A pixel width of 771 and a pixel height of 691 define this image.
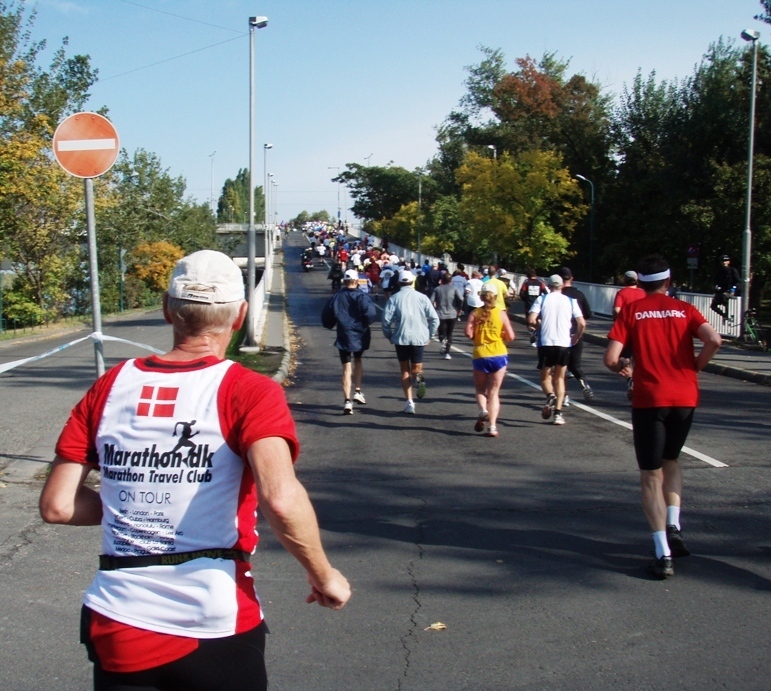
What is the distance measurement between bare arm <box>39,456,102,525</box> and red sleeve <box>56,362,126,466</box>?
0.03 m

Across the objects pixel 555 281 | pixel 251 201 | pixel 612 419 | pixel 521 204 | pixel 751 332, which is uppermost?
pixel 521 204

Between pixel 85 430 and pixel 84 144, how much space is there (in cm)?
613

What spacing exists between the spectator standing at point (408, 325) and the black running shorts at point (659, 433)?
6363 mm

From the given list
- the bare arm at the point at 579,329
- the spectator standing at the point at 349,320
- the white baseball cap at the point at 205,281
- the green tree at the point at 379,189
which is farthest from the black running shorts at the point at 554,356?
the green tree at the point at 379,189

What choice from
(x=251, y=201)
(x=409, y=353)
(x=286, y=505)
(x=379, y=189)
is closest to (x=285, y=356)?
(x=251, y=201)

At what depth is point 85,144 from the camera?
812 centimetres

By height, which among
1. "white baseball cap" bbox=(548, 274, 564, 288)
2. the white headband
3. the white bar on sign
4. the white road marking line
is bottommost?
the white road marking line

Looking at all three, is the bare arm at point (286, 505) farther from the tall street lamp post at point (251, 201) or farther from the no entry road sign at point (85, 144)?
the tall street lamp post at point (251, 201)

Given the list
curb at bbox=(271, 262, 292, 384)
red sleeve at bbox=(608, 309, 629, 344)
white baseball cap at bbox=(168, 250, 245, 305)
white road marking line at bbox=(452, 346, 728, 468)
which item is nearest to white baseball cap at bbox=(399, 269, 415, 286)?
curb at bbox=(271, 262, 292, 384)

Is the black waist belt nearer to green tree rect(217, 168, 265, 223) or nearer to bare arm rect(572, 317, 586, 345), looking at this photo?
bare arm rect(572, 317, 586, 345)

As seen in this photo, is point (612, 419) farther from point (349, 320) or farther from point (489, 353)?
point (349, 320)

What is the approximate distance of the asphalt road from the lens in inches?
173

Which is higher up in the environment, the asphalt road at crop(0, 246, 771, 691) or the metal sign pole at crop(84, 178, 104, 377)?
the metal sign pole at crop(84, 178, 104, 377)

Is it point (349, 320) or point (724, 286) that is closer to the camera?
point (349, 320)
